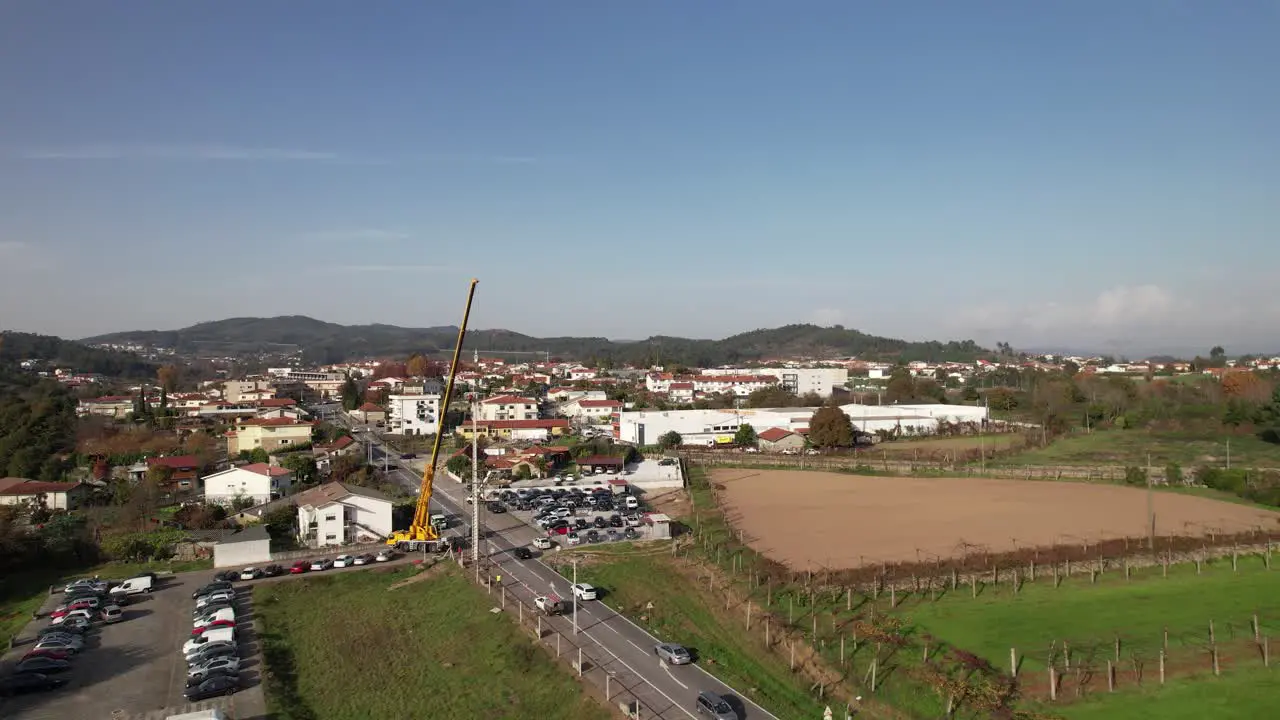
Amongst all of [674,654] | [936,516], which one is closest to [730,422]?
[936,516]

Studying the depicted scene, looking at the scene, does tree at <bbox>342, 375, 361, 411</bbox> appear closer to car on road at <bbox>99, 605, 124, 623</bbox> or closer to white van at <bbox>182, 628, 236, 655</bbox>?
car on road at <bbox>99, 605, 124, 623</bbox>

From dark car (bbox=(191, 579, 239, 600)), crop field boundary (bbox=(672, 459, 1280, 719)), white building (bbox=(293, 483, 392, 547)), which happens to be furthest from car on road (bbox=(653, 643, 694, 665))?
white building (bbox=(293, 483, 392, 547))

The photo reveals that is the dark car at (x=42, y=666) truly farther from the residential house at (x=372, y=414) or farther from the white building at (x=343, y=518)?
the residential house at (x=372, y=414)

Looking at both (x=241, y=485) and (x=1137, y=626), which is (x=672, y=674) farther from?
(x=241, y=485)

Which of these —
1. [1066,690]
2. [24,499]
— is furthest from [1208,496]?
[24,499]

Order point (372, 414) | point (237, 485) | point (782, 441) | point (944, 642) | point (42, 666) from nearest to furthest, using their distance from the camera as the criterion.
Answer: point (42, 666) < point (944, 642) < point (237, 485) < point (782, 441) < point (372, 414)

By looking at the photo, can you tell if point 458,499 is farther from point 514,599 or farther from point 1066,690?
point 1066,690
